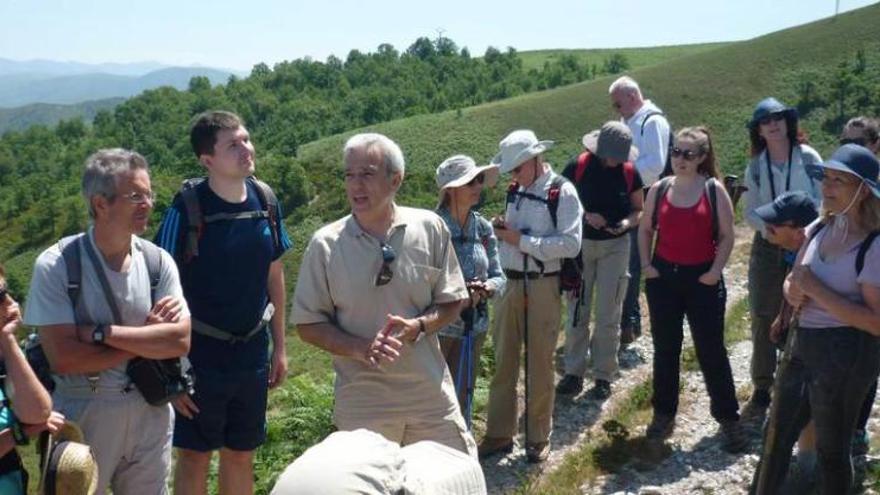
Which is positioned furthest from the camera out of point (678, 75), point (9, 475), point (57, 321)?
point (678, 75)

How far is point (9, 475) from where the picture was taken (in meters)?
3.43

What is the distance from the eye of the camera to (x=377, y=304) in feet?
12.9

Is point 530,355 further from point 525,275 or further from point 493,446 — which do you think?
point 493,446

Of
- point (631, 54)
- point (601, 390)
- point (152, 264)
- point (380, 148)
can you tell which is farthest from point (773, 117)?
point (631, 54)

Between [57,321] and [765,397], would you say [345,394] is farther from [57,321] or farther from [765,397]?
[765,397]

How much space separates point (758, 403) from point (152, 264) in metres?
4.76

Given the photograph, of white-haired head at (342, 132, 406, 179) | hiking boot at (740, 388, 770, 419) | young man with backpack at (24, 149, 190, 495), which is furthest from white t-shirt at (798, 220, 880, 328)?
young man with backpack at (24, 149, 190, 495)

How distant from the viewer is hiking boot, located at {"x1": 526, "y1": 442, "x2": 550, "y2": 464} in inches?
249

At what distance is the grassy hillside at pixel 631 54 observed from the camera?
112 m

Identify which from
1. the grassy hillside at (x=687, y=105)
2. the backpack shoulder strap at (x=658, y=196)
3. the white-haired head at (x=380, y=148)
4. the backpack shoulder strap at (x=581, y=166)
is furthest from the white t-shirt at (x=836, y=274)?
the grassy hillside at (x=687, y=105)

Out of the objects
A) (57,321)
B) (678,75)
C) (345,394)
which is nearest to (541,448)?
(345,394)

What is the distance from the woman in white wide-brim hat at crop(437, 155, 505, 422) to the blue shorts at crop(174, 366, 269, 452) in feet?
4.44

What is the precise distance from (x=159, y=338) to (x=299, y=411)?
11.6 ft

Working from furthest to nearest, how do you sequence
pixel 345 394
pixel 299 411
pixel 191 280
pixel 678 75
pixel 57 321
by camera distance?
pixel 678 75 → pixel 299 411 → pixel 191 280 → pixel 345 394 → pixel 57 321
